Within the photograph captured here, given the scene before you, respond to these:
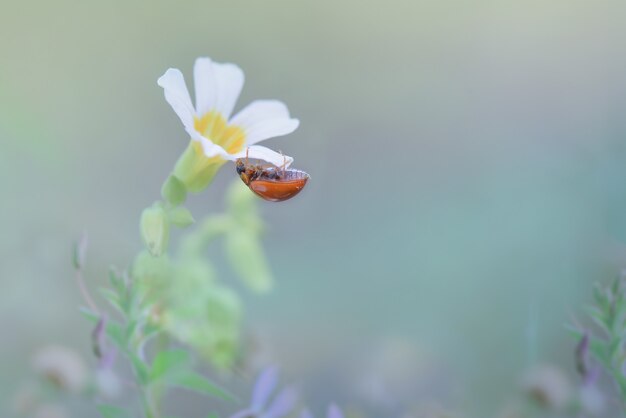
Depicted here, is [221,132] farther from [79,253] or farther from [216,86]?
Result: [79,253]

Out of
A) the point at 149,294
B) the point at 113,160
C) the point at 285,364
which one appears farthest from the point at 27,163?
the point at 149,294

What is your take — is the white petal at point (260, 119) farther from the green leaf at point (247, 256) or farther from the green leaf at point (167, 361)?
the green leaf at point (247, 256)

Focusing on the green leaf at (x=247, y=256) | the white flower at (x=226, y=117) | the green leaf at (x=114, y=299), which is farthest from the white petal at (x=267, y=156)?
the green leaf at (x=247, y=256)

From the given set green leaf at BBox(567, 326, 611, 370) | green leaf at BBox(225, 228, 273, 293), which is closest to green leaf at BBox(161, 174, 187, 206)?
green leaf at BBox(567, 326, 611, 370)

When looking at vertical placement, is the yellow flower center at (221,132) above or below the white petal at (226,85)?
below

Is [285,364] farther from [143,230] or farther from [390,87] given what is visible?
[143,230]

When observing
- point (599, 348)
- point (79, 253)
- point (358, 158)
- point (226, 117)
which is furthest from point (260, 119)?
point (358, 158)
